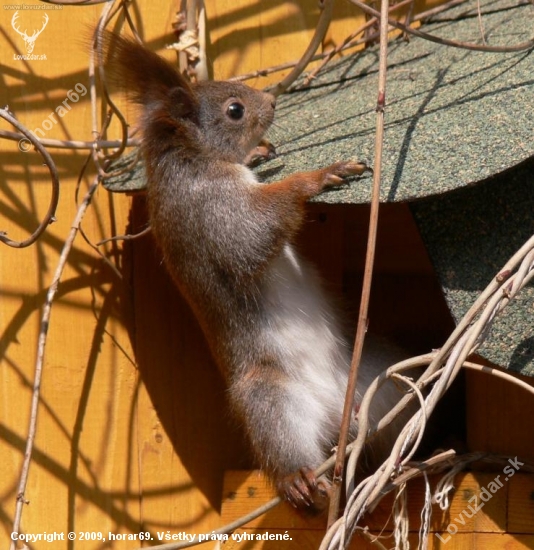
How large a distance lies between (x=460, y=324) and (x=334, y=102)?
3.08ft

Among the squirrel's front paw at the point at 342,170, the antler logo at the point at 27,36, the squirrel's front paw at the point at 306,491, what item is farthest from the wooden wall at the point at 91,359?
the squirrel's front paw at the point at 342,170

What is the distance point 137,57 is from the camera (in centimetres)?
215

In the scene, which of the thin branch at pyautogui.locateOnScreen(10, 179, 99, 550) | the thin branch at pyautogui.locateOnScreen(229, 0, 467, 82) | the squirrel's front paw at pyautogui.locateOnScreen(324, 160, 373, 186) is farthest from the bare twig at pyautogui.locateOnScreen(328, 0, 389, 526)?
the thin branch at pyautogui.locateOnScreen(229, 0, 467, 82)

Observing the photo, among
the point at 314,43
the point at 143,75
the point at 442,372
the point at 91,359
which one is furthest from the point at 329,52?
the point at 442,372

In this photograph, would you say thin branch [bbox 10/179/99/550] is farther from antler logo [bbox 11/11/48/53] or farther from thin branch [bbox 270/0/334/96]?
thin branch [bbox 270/0/334/96]

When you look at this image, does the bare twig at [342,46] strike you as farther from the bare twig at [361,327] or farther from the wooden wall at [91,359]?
the bare twig at [361,327]

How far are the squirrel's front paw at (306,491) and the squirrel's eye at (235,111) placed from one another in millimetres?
912

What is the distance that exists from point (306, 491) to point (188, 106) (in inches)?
38.2

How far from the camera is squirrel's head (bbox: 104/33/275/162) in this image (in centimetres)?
217

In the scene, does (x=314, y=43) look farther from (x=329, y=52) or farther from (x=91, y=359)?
(x=91, y=359)

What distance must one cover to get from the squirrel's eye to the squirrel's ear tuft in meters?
0.11

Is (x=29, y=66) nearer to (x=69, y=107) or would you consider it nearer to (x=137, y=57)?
(x=69, y=107)

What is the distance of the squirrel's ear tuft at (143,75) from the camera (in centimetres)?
213

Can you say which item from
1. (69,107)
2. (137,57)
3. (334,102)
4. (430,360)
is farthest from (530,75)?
(69,107)
